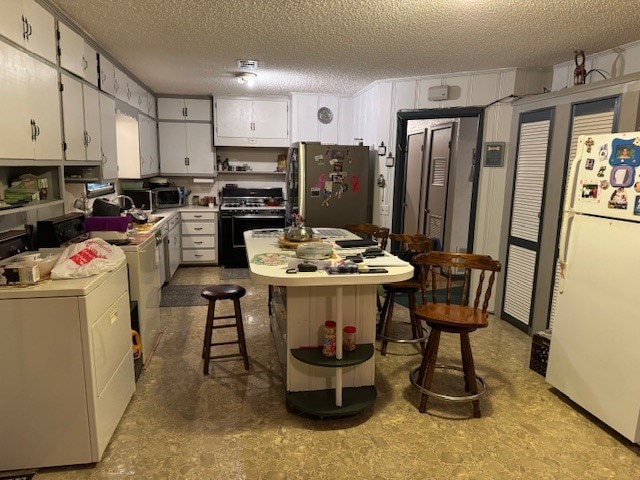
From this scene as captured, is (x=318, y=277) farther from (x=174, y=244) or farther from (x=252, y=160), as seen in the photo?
(x=252, y=160)

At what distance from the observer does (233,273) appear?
559 cm

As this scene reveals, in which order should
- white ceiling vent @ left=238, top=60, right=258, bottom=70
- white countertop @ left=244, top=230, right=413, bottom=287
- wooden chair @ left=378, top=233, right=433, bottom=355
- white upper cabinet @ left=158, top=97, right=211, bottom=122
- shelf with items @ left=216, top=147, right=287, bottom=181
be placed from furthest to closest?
shelf with items @ left=216, top=147, right=287, bottom=181 → white upper cabinet @ left=158, top=97, right=211, bottom=122 → white ceiling vent @ left=238, top=60, right=258, bottom=70 → wooden chair @ left=378, top=233, right=433, bottom=355 → white countertop @ left=244, top=230, right=413, bottom=287

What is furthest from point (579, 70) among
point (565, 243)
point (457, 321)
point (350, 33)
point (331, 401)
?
point (331, 401)

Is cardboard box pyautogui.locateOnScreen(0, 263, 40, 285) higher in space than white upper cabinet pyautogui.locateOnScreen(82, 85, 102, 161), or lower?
lower

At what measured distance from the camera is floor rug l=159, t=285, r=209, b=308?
4.45m

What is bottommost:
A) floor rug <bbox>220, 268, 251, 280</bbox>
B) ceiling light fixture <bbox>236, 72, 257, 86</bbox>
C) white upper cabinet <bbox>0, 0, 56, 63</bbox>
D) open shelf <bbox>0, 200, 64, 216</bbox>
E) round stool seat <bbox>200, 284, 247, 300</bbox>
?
floor rug <bbox>220, 268, 251, 280</bbox>

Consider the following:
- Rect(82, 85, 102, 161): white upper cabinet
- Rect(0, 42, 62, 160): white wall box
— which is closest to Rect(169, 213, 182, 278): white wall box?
Rect(82, 85, 102, 161): white upper cabinet

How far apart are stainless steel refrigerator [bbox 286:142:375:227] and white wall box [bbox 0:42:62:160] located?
255 cm

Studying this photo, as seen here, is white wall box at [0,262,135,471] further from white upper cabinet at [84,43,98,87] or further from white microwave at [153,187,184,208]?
white microwave at [153,187,184,208]

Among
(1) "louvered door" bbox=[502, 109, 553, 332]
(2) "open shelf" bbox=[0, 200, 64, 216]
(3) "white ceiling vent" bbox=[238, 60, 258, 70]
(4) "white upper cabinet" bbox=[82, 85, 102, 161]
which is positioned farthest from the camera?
(3) "white ceiling vent" bbox=[238, 60, 258, 70]

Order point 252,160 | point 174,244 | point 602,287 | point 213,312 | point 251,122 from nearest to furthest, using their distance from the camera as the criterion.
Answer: point 602,287 < point 213,312 < point 174,244 < point 251,122 < point 252,160

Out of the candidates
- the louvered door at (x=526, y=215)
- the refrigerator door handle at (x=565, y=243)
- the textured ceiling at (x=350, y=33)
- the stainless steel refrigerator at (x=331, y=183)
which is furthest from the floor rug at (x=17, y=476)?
the louvered door at (x=526, y=215)

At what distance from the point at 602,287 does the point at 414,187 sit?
3.97 meters

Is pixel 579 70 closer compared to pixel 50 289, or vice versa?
pixel 50 289
